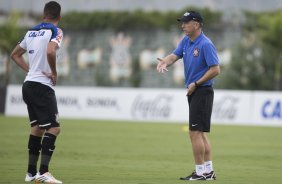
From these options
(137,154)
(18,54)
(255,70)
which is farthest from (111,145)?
(255,70)

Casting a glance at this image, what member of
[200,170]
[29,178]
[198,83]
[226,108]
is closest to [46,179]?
[29,178]

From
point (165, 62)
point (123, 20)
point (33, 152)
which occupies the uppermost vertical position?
point (123, 20)

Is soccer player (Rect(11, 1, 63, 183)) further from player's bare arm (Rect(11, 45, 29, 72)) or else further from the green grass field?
the green grass field

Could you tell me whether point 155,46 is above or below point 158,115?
above

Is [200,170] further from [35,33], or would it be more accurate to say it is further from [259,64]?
[259,64]

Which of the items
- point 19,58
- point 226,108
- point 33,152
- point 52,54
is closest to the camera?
point 52,54

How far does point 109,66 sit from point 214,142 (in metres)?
33.8

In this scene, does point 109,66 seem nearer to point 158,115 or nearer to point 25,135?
point 158,115

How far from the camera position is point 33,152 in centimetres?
1147

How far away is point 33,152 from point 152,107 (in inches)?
912

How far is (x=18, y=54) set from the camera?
38.4 ft

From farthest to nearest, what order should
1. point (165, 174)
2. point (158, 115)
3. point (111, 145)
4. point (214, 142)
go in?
point (158, 115) < point (214, 142) < point (111, 145) < point (165, 174)

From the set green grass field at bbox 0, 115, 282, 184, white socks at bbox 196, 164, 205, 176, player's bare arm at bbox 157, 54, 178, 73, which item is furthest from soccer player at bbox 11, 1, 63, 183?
white socks at bbox 196, 164, 205, 176

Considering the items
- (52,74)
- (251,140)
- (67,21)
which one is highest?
(67,21)
